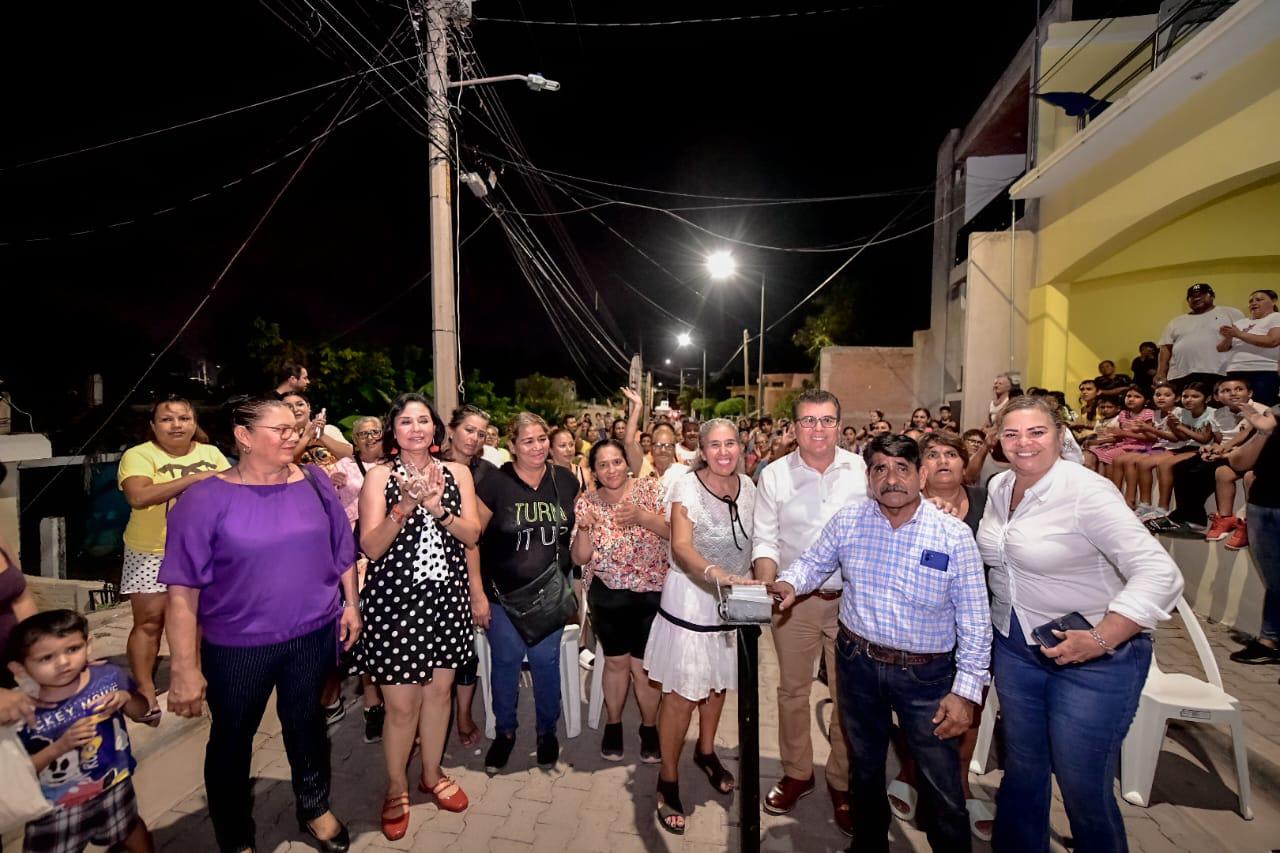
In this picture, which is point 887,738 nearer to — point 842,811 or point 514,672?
point 842,811

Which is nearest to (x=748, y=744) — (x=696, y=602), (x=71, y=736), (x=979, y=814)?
(x=696, y=602)

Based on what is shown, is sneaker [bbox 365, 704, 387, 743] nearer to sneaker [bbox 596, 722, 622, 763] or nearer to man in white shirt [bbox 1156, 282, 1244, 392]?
sneaker [bbox 596, 722, 622, 763]

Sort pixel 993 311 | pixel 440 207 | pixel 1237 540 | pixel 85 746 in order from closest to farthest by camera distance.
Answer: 1. pixel 85 746
2. pixel 1237 540
3. pixel 440 207
4. pixel 993 311

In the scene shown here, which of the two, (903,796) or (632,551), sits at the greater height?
(632,551)

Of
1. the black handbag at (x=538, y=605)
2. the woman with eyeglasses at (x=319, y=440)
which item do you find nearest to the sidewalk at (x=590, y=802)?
the black handbag at (x=538, y=605)

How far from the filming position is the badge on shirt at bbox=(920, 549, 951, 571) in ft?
7.19

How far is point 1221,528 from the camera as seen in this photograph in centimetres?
508

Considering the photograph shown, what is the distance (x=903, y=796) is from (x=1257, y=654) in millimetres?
3192

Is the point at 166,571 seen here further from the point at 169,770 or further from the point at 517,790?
the point at 517,790

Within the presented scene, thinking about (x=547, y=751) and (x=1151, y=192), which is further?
(x=1151, y=192)

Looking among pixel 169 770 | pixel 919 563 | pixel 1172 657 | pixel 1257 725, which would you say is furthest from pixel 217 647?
pixel 1172 657

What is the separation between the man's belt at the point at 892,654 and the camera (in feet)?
7.34

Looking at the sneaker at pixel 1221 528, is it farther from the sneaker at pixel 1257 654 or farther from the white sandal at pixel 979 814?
the white sandal at pixel 979 814

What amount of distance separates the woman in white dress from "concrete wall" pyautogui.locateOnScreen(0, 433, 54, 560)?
188 inches
